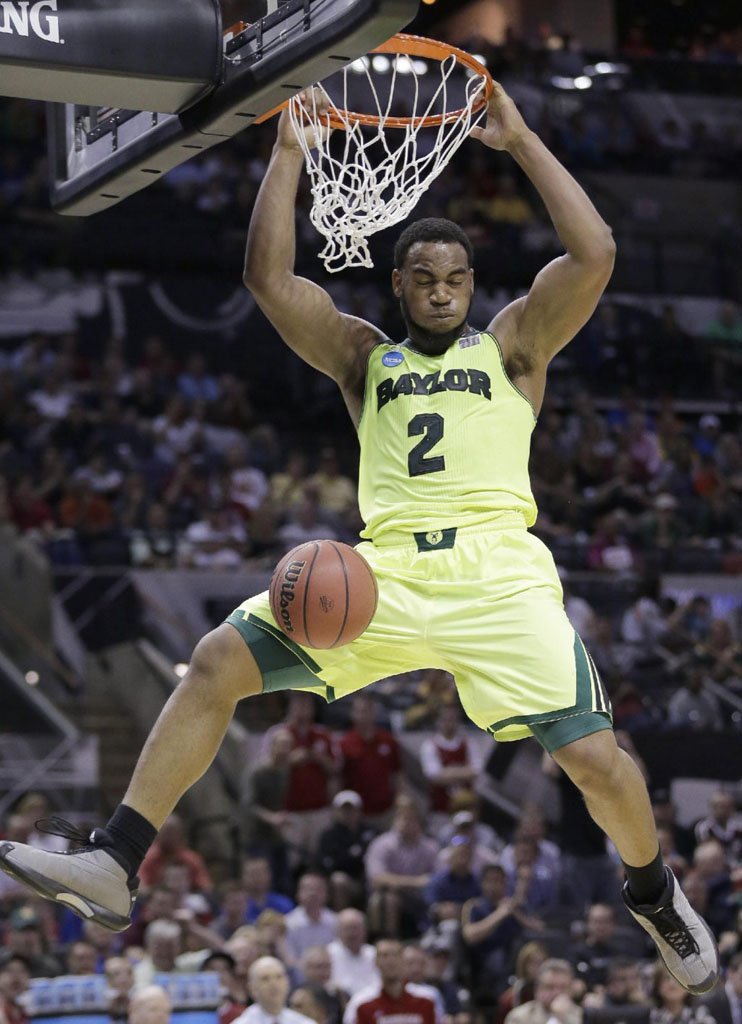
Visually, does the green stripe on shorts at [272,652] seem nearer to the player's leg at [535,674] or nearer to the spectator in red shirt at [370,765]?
the player's leg at [535,674]

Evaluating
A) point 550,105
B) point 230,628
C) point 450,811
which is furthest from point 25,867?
point 550,105

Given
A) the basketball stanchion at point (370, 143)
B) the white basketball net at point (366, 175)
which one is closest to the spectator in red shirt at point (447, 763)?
the basketball stanchion at point (370, 143)

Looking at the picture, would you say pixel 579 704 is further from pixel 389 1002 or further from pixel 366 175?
pixel 389 1002

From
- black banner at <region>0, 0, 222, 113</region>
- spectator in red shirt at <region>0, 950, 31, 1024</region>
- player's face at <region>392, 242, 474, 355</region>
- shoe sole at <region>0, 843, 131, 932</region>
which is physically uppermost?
black banner at <region>0, 0, 222, 113</region>

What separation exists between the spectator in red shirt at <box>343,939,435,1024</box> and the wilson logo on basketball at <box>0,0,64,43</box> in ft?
21.7

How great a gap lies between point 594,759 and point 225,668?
121 centimetres

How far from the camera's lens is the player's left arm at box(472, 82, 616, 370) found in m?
5.61

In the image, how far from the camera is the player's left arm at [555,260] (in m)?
5.61

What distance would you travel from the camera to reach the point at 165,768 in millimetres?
5316

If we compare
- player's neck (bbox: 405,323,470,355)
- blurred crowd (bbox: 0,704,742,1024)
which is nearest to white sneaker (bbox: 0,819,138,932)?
player's neck (bbox: 405,323,470,355)

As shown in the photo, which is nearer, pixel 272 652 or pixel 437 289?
pixel 272 652

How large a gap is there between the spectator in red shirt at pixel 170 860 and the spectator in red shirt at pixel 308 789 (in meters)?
0.79

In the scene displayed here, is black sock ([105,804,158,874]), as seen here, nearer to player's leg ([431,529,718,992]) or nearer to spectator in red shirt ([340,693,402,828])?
player's leg ([431,529,718,992])

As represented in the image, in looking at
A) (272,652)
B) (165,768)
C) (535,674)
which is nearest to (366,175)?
(272,652)
